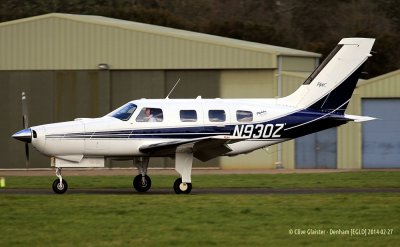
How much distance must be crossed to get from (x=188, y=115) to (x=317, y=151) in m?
14.7

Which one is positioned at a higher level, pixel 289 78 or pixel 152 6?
pixel 152 6

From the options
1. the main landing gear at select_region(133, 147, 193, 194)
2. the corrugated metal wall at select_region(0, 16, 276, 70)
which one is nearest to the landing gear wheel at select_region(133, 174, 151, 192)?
the main landing gear at select_region(133, 147, 193, 194)

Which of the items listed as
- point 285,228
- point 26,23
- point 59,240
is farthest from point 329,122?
point 26,23


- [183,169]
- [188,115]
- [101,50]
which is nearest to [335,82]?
[188,115]

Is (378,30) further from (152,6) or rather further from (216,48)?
(216,48)

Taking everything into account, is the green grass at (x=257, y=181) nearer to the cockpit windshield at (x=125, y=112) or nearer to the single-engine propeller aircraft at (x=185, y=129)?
the single-engine propeller aircraft at (x=185, y=129)

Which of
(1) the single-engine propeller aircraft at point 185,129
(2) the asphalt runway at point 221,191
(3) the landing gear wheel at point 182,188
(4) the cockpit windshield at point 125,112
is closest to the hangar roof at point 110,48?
(1) the single-engine propeller aircraft at point 185,129

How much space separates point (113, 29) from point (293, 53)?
7290 mm

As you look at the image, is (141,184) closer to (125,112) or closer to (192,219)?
(125,112)

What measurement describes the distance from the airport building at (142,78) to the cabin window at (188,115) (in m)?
13.4

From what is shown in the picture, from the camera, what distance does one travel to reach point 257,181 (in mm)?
27344

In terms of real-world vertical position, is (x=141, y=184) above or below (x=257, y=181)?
above

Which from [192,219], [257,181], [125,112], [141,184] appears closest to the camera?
[192,219]

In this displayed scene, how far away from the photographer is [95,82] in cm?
3694
